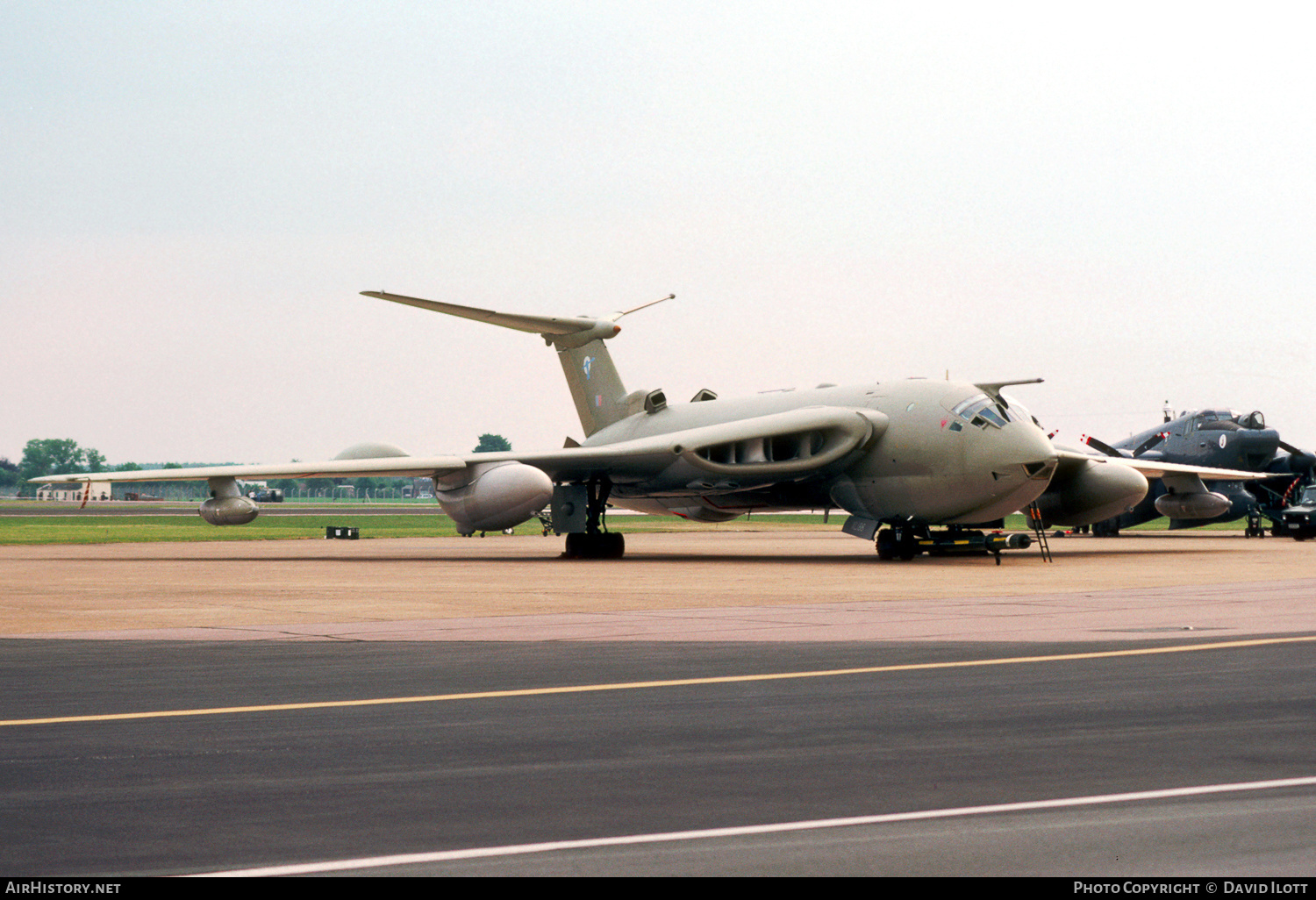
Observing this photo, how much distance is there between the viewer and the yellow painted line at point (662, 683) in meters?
9.72

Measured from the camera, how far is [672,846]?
592cm

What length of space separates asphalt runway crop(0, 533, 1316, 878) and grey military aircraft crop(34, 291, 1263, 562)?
43.4 feet

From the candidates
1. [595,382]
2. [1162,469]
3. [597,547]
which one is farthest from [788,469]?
[1162,469]

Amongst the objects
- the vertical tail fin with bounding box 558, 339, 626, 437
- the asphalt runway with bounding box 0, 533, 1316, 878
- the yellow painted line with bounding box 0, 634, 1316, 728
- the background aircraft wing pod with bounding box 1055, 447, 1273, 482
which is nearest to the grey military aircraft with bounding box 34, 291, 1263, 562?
the background aircraft wing pod with bounding box 1055, 447, 1273, 482

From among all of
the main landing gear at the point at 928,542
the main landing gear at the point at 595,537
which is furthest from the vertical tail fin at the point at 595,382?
the main landing gear at the point at 928,542

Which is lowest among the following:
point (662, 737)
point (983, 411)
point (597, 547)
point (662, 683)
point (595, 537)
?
point (597, 547)

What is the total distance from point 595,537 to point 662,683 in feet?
88.0

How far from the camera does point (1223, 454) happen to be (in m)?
53.0

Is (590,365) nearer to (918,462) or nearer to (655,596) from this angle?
(918,462)

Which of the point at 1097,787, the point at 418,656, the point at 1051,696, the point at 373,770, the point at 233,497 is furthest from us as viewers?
the point at 233,497

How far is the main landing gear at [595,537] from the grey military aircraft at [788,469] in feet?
0.15

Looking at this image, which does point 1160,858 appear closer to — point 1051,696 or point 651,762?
point 651,762
